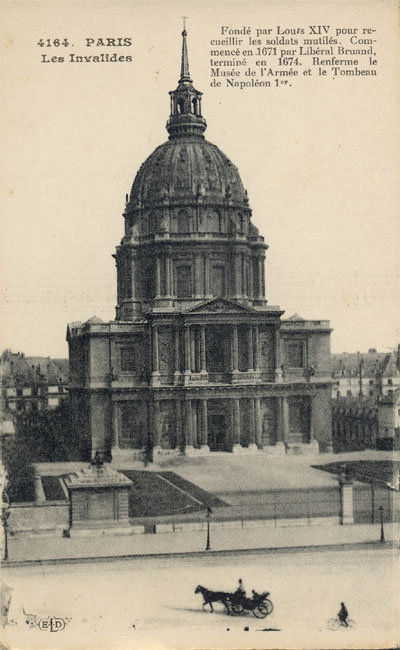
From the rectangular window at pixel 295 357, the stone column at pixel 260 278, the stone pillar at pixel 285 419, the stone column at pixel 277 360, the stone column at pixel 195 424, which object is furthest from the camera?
the stone column at pixel 260 278

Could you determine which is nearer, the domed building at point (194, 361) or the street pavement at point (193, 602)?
the street pavement at point (193, 602)

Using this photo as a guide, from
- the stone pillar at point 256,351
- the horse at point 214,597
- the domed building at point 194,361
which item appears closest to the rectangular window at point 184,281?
the domed building at point 194,361

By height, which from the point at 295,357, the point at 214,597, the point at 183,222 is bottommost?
the point at 214,597

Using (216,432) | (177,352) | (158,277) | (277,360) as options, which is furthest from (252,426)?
(158,277)

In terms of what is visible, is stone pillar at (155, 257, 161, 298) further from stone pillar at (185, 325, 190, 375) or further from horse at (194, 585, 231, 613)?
horse at (194, 585, 231, 613)

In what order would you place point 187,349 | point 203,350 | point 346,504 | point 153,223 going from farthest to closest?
point 153,223 → point 203,350 → point 187,349 → point 346,504

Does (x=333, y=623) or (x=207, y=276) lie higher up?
(x=207, y=276)

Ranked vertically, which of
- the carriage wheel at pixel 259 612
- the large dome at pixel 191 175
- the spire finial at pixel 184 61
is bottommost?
the carriage wheel at pixel 259 612

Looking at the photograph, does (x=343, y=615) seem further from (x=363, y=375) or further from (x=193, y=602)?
(x=363, y=375)
